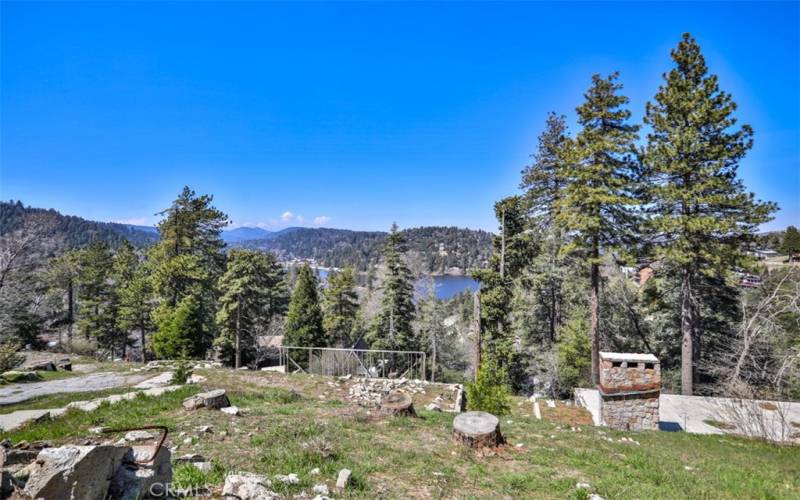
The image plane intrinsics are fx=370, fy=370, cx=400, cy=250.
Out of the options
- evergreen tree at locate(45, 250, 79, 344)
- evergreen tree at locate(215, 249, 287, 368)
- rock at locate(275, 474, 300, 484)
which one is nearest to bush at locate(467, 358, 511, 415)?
rock at locate(275, 474, 300, 484)

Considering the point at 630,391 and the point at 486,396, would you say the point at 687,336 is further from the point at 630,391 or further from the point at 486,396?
the point at 486,396

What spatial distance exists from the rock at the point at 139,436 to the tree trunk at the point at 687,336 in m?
15.9

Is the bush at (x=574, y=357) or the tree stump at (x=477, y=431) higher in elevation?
the tree stump at (x=477, y=431)

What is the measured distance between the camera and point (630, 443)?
7508mm

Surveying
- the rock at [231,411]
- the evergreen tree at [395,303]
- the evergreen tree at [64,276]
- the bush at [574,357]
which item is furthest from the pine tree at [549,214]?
the evergreen tree at [64,276]

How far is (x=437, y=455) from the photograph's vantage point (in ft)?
19.1

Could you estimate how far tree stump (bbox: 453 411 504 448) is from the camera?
6262mm

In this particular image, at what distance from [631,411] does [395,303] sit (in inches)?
535

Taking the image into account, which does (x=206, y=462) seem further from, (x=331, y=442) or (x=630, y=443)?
(x=630, y=443)

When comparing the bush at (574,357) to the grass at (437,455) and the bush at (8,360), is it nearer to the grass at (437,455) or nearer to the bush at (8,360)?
the grass at (437,455)

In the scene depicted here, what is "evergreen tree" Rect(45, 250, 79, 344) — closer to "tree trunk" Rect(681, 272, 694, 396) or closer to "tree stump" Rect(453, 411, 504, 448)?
"tree stump" Rect(453, 411, 504, 448)

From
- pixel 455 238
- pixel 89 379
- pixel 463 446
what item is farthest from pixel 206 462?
pixel 455 238

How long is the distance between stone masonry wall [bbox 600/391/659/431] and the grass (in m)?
0.51

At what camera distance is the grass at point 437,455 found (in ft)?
15.5
